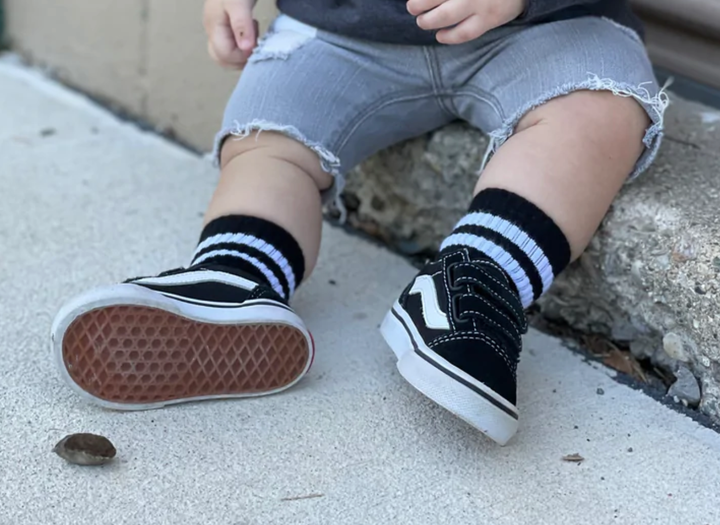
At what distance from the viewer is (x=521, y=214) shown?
3.35 ft

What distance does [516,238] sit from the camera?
1.02 meters

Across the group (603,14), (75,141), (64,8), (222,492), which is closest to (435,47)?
(603,14)

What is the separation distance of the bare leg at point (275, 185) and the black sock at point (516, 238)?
0.20 m

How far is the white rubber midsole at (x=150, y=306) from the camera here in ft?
2.98

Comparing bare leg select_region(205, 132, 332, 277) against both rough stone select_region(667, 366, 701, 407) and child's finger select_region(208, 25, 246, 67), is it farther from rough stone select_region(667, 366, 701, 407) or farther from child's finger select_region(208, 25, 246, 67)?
rough stone select_region(667, 366, 701, 407)

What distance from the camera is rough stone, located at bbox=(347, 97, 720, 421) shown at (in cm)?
106

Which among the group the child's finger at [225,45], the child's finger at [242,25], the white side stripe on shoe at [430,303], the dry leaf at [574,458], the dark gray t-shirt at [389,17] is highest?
the dark gray t-shirt at [389,17]

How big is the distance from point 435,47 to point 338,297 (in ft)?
1.21

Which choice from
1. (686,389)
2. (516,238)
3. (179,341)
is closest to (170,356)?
(179,341)

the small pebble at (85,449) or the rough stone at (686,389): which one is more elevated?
the rough stone at (686,389)

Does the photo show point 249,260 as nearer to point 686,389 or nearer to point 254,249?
point 254,249

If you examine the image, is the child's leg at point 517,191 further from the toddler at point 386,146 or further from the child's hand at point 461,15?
the child's hand at point 461,15

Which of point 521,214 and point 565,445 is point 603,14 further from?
point 565,445

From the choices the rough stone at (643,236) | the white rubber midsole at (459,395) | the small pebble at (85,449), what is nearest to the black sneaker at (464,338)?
the white rubber midsole at (459,395)
